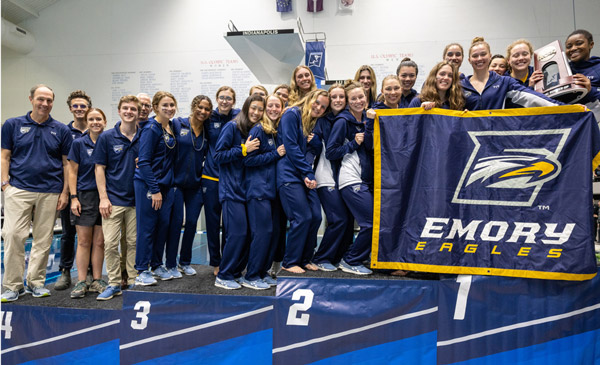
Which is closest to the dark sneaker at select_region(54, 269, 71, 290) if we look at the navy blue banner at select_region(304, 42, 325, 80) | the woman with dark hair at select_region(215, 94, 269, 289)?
the woman with dark hair at select_region(215, 94, 269, 289)

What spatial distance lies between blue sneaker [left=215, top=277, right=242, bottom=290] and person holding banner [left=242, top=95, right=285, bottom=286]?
116 mm

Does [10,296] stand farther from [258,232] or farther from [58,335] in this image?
[258,232]

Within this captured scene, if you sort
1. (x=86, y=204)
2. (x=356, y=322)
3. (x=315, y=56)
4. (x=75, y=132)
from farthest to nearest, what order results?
(x=315, y=56) → (x=75, y=132) → (x=86, y=204) → (x=356, y=322)

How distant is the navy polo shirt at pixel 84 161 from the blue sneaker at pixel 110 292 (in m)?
0.98

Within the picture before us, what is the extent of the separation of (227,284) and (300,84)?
210 centimetres

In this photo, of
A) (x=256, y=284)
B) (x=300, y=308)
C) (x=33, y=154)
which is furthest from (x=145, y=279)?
(x=33, y=154)

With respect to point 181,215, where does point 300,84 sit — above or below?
above

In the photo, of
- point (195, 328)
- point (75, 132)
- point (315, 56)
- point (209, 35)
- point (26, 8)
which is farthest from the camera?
point (26, 8)

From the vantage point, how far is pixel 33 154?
12.6ft

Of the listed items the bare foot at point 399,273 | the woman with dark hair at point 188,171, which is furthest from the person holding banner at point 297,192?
the woman with dark hair at point 188,171

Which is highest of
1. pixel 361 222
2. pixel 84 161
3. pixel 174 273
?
pixel 84 161

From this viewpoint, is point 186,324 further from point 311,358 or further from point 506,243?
point 506,243

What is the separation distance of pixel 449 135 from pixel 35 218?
3.90 metres

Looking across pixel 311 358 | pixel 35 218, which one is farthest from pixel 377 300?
pixel 35 218
